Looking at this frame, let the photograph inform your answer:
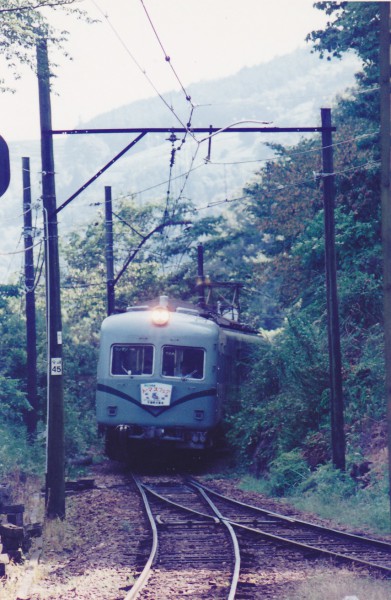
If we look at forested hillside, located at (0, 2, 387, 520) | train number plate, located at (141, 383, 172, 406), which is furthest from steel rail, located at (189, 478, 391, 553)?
train number plate, located at (141, 383, 172, 406)

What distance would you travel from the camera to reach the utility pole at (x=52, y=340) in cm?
1460

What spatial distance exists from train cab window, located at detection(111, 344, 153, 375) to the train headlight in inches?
23.2

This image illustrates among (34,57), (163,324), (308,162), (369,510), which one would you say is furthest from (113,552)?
(308,162)

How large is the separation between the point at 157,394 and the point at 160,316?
1769 mm

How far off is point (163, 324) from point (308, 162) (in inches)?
468

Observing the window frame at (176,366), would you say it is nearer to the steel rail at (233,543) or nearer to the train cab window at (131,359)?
the train cab window at (131,359)

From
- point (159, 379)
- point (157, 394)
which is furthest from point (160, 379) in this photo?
point (157, 394)

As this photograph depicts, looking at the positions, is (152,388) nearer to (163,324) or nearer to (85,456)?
(163,324)

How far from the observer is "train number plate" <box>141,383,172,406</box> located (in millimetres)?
21219

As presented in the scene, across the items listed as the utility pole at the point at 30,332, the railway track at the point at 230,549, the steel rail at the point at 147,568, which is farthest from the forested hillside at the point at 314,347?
the steel rail at the point at 147,568

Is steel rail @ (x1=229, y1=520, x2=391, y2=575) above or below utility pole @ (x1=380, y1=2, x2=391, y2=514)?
below

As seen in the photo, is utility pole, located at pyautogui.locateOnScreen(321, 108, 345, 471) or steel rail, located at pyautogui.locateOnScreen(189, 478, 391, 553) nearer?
steel rail, located at pyautogui.locateOnScreen(189, 478, 391, 553)

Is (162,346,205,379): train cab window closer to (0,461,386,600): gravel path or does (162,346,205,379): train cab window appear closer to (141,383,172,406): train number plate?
(141,383,172,406): train number plate

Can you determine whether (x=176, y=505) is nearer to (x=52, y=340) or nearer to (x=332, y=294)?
(x=52, y=340)
